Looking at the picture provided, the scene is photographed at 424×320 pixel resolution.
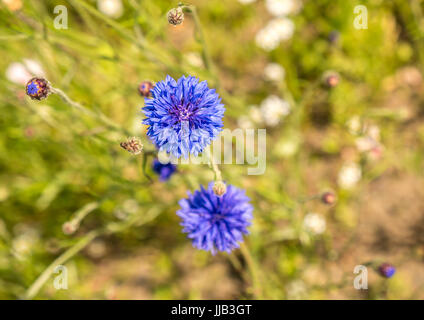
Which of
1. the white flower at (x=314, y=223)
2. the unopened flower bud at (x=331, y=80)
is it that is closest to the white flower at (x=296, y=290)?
the white flower at (x=314, y=223)

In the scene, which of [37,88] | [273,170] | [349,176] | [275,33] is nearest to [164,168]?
[37,88]

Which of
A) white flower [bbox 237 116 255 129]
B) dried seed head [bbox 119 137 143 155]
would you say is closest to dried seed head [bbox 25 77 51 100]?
dried seed head [bbox 119 137 143 155]

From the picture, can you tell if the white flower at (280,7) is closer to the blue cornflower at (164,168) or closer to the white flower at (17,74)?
the blue cornflower at (164,168)

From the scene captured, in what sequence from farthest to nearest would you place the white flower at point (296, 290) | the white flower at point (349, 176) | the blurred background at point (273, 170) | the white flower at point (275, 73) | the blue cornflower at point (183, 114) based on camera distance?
the white flower at point (275, 73) < the white flower at point (349, 176) < the blurred background at point (273, 170) < the white flower at point (296, 290) < the blue cornflower at point (183, 114)

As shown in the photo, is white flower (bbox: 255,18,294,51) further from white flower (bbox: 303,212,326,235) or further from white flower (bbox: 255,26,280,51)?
white flower (bbox: 303,212,326,235)
